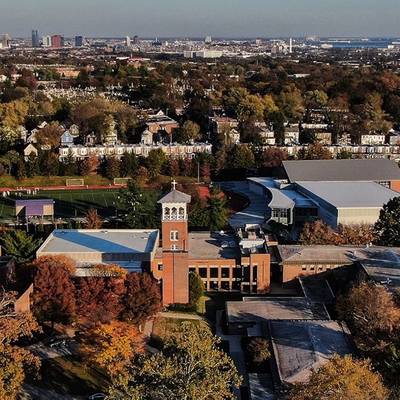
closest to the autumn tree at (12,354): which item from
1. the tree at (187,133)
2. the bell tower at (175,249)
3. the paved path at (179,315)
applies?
the paved path at (179,315)

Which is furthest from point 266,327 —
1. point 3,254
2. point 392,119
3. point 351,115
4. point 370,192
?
point 392,119

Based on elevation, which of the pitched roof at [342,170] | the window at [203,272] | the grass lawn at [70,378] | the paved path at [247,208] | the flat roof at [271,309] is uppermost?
the pitched roof at [342,170]

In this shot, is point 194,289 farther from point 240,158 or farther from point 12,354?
point 240,158

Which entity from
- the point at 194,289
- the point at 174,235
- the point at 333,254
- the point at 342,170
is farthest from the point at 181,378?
the point at 342,170

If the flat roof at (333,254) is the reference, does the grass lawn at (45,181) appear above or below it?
below

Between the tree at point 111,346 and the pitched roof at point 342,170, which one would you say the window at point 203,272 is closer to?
the tree at point 111,346

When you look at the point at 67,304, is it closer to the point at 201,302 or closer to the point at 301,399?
the point at 201,302
